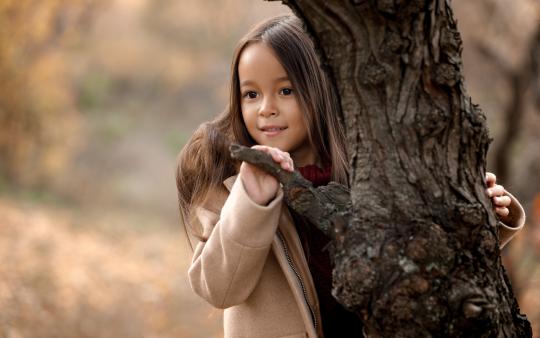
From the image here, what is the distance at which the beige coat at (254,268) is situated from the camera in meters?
1.70

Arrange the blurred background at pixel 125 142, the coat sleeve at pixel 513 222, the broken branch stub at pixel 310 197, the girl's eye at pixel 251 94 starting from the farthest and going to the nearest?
the blurred background at pixel 125 142 < the girl's eye at pixel 251 94 < the coat sleeve at pixel 513 222 < the broken branch stub at pixel 310 197

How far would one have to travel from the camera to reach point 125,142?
1498cm

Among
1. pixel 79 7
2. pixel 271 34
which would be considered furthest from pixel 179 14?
pixel 271 34

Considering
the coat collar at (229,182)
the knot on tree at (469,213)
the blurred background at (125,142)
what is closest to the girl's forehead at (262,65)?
the coat collar at (229,182)

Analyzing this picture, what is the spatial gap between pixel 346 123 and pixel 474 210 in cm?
35

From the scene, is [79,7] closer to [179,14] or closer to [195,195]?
[179,14]

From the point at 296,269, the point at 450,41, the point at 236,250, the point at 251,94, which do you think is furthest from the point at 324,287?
the point at 450,41

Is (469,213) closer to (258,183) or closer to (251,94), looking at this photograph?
(258,183)

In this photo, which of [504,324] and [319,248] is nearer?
[504,324]

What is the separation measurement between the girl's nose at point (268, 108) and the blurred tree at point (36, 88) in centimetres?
709

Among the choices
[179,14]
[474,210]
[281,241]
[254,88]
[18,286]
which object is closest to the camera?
[474,210]

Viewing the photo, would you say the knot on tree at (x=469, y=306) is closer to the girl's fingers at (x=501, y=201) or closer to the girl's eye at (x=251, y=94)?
the girl's fingers at (x=501, y=201)

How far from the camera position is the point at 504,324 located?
1.48m

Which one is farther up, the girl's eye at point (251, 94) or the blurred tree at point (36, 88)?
the girl's eye at point (251, 94)
